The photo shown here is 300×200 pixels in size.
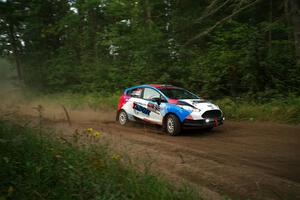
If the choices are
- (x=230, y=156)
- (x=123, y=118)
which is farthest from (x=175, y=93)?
(x=230, y=156)

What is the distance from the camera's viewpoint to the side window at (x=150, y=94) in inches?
469

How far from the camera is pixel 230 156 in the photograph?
779 centimetres

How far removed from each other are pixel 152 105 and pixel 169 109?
101 cm

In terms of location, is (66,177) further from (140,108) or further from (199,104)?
(140,108)

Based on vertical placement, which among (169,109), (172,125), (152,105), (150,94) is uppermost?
(150,94)

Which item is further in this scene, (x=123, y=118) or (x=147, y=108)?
(x=123, y=118)

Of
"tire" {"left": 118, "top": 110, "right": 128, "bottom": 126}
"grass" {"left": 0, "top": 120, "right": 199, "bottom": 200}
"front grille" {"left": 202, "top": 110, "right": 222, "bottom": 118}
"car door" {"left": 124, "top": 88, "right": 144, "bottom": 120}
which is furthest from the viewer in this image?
"tire" {"left": 118, "top": 110, "right": 128, "bottom": 126}

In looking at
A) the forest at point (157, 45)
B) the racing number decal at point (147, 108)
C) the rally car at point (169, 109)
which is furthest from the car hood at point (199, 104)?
the forest at point (157, 45)

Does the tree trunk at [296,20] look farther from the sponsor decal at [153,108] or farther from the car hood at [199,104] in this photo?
the sponsor decal at [153,108]

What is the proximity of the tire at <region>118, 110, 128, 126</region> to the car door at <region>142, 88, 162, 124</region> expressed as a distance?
1.40 meters

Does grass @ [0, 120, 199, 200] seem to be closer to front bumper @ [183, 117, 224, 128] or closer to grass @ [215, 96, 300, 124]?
front bumper @ [183, 117, 224, 128]

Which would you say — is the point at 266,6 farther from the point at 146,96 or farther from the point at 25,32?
the point at 25,32

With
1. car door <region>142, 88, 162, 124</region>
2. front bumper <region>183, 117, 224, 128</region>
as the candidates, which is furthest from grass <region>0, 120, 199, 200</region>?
car door <region>142, 88, 162, 124</region>

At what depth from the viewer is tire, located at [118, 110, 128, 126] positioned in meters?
13.4
